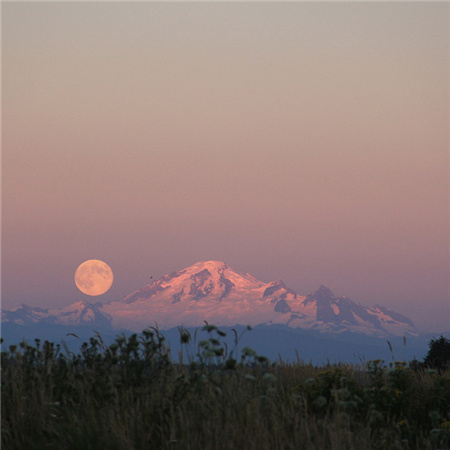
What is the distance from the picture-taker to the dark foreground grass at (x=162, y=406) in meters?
6.63

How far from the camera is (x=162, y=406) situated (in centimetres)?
721

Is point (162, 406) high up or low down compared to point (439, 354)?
up

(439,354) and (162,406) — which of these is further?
(439,354)

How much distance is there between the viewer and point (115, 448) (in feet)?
21.3

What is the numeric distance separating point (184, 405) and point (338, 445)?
65.2 inches

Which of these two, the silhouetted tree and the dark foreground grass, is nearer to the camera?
the dark foreground grass

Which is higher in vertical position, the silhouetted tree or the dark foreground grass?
the dark foreground grass

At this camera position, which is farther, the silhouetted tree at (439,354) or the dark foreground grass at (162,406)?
the silhouetted tree at (439,354)

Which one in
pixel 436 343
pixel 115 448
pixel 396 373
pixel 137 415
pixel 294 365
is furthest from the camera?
pixel 436 343

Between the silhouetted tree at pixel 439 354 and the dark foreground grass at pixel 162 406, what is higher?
the dark foreground grass at pixel 162 406

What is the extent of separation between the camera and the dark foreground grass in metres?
6.63

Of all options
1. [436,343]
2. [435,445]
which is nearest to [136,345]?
[435,445]

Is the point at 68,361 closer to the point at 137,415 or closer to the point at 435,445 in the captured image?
the point at 137,415

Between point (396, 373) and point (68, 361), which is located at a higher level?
→ point (68, 361)
